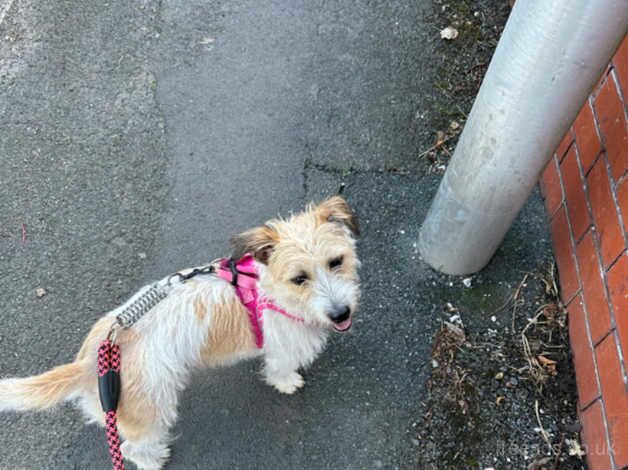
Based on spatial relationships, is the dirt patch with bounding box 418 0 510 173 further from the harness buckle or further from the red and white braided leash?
the red and white braided leash

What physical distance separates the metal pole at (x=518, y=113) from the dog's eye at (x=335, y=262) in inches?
38.0

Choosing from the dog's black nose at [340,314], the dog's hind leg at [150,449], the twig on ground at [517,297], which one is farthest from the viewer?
the twig on ground at [517,297]

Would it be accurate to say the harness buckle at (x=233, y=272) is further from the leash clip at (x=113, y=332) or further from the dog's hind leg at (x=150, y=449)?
the dog's hind leg at (x=150, y=449)

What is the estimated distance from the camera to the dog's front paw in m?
3.06

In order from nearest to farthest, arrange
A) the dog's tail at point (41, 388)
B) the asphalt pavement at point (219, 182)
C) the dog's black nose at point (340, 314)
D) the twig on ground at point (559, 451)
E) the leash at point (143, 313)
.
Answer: the dog's tail at point (41, 388) → the leash at point (143, 313) → the dog's black nose at point (340, 314) → the twig on ground at point (559, 451) → the asphalt pavement at point (219, 182)

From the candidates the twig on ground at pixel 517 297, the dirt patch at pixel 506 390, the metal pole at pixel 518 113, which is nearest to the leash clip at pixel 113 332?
the dirt patch at pixel 506 390

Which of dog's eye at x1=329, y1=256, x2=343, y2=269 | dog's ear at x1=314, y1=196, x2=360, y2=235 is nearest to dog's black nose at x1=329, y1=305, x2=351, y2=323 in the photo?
dog's eye at x1=329, y1=256, x2=343, y2=269

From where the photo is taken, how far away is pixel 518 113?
236cm

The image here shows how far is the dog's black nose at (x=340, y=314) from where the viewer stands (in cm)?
235

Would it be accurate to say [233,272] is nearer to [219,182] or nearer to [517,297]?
[219,182]

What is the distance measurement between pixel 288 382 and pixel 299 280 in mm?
1002

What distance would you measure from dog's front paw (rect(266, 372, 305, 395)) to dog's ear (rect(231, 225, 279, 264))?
1022mm

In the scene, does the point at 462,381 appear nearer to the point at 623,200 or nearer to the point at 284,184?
the point at 623,200

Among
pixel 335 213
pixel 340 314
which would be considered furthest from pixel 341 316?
pixel 335 213
